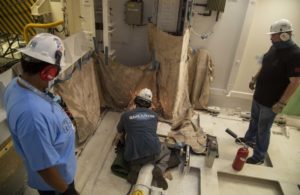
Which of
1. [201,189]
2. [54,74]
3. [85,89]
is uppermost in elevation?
[54,74]

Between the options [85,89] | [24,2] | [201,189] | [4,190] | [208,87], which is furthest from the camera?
[24,2]

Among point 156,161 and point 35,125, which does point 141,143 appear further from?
point 35,125

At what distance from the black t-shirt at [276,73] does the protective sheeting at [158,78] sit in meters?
1.07

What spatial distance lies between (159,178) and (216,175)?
2.23 ft

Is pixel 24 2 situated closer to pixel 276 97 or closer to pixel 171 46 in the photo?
pixel 171 46

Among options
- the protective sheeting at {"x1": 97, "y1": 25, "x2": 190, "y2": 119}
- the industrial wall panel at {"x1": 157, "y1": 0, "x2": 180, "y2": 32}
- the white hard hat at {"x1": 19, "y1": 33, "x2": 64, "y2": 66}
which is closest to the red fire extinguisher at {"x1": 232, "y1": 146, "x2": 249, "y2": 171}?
the protective sheeting at {"x1": 97, "y1": 25, "x2": 190, "y2": 119}

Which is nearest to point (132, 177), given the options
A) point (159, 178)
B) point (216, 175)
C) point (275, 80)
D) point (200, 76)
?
point (159, 178)

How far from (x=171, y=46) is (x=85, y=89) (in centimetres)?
131

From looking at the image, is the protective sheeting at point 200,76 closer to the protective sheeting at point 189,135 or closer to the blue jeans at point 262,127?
the protective sheeting at point 189,135

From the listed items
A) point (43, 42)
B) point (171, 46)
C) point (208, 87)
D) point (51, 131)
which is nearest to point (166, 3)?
point (171, 46)

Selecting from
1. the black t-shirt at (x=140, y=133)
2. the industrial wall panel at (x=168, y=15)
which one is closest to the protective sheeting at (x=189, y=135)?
the black t-shirt at (x=140, y=133)

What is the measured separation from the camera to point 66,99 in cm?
279

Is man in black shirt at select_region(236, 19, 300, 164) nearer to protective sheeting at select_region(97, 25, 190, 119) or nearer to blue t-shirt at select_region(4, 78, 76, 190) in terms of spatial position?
protective sheeting at select_region(97, 25, 190, 119)

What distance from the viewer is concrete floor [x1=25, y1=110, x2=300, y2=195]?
264 cm
